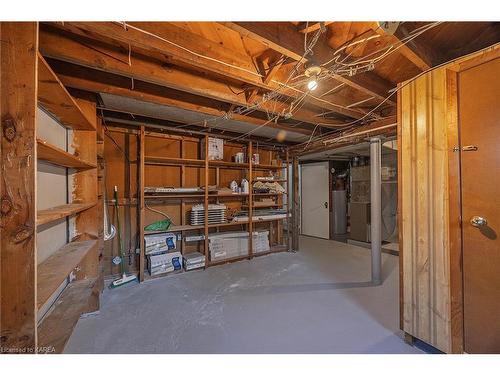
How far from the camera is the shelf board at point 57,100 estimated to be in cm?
109

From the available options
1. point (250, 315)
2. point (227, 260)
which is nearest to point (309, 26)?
point (250, 315)

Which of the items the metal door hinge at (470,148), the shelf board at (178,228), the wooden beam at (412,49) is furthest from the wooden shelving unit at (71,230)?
the metal door hinge at (470,148)

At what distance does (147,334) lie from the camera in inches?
65.2

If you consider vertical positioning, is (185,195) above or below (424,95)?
below

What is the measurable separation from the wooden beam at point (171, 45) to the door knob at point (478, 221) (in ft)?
5.09

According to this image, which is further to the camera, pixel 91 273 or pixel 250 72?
pixel 91 273

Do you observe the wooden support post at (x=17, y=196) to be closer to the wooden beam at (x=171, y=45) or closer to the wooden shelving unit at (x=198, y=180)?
the wooden beam at (x=171, y=45)

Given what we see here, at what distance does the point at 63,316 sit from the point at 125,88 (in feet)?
5.93

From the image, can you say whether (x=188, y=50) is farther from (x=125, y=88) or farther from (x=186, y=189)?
(x=186, y=189)

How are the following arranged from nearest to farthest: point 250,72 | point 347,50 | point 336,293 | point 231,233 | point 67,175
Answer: point 347,50 → point 250,72 → point 67,175 → point 336,293 → point 231,233

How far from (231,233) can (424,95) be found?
9.47 feet
